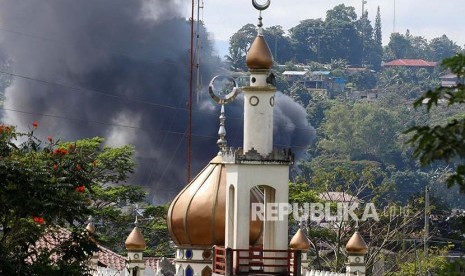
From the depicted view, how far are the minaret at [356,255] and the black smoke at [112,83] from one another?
1776 inches

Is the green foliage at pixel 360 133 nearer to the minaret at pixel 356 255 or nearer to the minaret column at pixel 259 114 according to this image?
the minaret at pixel 356 255

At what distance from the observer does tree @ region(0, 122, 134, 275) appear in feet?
96.8

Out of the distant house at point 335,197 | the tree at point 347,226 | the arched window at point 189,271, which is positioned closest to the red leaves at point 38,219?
the arched window at point 189,271

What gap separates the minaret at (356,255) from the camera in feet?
129

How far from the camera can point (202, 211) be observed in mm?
36688

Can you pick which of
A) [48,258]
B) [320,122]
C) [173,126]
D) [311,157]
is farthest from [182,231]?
[320,122]

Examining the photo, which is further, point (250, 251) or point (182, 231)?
point (182, 231)

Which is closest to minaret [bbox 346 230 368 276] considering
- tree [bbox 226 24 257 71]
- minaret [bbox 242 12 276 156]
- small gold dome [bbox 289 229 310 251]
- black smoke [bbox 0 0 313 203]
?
small gold dome [bbox 289 229 310 251]

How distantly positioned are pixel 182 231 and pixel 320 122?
13425cm

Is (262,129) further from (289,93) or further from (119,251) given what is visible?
(289,93)

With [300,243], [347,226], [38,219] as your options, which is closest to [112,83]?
[347,226]

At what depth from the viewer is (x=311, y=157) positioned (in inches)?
5837

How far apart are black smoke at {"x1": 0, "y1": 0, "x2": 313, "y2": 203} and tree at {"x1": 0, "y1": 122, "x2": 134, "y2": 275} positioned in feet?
174

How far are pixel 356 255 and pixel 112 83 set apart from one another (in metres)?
52.4
